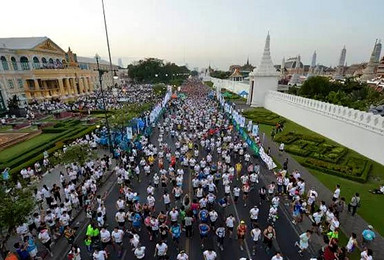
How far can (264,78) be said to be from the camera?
45250 millimetres

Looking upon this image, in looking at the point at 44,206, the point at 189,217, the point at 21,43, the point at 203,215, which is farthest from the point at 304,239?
the point at 21,43

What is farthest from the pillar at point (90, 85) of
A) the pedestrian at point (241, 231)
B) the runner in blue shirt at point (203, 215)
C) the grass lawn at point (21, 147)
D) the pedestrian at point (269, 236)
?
the pedestrian at point (269, 236)

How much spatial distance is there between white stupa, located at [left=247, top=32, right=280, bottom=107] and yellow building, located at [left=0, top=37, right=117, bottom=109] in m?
33.8

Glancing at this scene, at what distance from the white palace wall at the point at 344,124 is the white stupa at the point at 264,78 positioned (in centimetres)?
1207

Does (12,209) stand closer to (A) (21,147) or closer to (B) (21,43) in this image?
(A) (21,147)

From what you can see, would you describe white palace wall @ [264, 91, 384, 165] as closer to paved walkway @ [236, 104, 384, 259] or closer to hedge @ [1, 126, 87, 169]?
paved walkway @ [236, 104, 384, 259]

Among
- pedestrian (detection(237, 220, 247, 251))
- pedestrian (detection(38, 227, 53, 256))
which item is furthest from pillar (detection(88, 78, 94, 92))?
pedestrian (detection(237, 220, 247, 251))

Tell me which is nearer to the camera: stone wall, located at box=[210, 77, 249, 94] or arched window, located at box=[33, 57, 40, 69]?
arched window, located at box=[33, 57, 40, 69]

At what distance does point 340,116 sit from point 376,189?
10192 mm

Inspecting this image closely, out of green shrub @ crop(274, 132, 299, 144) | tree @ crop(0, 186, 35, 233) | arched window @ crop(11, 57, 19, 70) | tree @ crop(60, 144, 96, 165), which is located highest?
arched window @ crop(11, 57, 19, 70)

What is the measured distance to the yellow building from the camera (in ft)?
158

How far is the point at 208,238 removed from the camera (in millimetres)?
10445

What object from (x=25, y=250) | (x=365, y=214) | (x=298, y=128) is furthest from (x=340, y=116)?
(x=25, y=250)

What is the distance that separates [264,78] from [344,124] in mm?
25146
